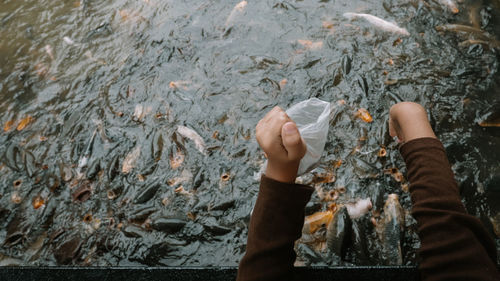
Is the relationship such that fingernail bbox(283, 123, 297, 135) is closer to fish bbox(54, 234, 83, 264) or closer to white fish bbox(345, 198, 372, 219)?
white fish bbox(345, 198, 372, 219)

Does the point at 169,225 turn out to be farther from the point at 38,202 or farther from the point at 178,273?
the point at 38,202

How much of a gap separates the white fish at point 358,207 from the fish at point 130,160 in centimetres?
180

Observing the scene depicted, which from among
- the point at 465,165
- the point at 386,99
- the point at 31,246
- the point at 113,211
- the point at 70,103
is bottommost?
the point at 31,246

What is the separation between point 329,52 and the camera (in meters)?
3.34

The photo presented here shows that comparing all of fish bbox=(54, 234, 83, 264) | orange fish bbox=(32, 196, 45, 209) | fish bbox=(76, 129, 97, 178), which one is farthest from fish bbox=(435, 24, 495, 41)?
orange fish bbox=(32, 196, 45, 209)

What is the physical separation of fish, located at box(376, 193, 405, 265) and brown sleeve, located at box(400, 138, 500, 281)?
2.79 ft

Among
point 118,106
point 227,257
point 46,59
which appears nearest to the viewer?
point 227,257

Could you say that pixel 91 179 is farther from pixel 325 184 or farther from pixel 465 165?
pixel 465 165

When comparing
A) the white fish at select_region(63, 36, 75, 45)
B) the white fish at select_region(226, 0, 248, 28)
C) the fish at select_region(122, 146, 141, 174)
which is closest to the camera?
the fish at select_region(122, 146, 141, 174)

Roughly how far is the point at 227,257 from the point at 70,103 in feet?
8.12

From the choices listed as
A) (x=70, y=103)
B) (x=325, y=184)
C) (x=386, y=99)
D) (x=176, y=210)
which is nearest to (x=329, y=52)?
(x=386, y=99)

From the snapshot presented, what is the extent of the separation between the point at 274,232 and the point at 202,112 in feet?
6.94

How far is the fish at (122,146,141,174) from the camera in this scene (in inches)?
110

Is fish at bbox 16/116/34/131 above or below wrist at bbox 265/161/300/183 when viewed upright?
below
